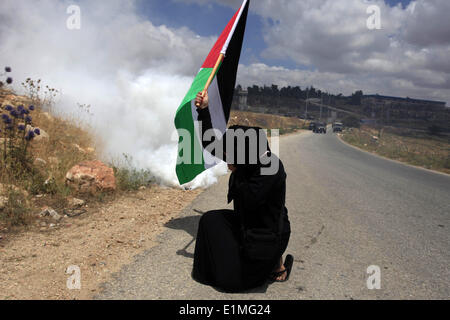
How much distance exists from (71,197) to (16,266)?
6.42 ft

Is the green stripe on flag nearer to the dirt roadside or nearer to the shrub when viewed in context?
the dirt roadside

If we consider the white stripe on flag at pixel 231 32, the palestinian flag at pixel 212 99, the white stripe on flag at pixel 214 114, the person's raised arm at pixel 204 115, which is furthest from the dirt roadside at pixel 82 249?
the white stripe on flag at pixel 231 32

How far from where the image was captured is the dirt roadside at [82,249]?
2.79 m

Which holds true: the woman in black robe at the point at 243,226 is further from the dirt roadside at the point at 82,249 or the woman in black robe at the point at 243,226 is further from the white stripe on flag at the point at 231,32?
the white stripe on flag at the point at 231,32

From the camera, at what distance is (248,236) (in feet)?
9.72

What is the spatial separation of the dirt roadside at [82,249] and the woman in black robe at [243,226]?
916 mm

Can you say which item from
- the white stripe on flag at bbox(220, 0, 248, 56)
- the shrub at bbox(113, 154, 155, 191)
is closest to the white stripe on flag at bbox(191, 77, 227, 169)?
the white stripe on flag at bbox(220, 0, 248, 56)

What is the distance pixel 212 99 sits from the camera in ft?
13.6

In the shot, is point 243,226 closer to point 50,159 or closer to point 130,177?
point 130,177

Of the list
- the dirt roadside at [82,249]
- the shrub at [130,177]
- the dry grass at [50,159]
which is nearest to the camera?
the dirt roadside at [82,249]

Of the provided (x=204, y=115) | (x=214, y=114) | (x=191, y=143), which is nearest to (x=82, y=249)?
(x=191, y=143)

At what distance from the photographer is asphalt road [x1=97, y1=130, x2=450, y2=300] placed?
303 cm
